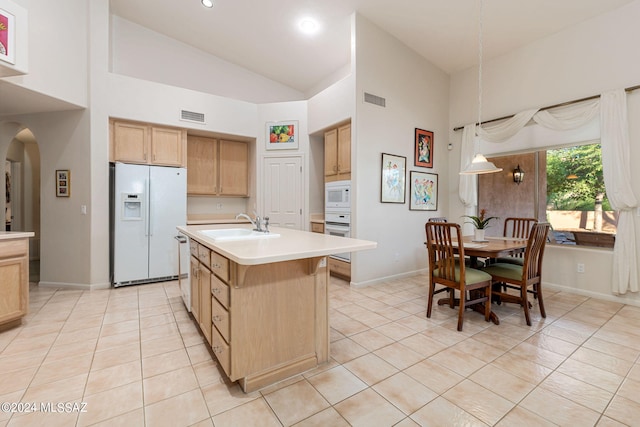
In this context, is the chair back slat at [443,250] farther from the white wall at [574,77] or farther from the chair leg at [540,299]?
the white wall at [574,77]

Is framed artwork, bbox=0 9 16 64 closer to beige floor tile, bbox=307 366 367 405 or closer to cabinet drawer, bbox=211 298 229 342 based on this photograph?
cabinet drawer, bbox=211 298 229 342

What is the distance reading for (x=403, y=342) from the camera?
2352 millimetres

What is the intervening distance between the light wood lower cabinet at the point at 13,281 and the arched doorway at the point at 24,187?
11.7 feet

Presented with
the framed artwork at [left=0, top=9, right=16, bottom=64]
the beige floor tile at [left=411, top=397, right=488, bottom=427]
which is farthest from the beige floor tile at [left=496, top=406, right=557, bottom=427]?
the framed artwork at [left=0, top=9, right=16, bottom=64]

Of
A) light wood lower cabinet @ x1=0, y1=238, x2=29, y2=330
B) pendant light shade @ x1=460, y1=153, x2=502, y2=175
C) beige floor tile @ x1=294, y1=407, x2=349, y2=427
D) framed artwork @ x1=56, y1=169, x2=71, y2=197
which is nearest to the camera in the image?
beige floor tile @ x1=294, y1=407, x2=349, y2=427

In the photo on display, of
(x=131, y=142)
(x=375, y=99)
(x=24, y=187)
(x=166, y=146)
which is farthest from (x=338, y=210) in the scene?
(x=24, y=187)

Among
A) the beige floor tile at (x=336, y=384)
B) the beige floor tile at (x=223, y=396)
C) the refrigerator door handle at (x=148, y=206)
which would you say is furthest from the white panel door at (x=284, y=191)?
the beige floor tile at (x=223, y=396)

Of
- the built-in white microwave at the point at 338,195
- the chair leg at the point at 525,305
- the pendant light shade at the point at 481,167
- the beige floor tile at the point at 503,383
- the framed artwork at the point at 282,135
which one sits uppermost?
the framed artwork at the point at 282,135

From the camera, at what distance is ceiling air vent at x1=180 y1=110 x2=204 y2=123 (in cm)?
438

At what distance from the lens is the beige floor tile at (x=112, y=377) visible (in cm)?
175

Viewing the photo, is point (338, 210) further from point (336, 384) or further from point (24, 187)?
point (24, 187)

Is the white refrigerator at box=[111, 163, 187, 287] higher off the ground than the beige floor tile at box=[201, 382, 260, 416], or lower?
higher

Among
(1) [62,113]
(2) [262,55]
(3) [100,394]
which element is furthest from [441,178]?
(1) [62,113]

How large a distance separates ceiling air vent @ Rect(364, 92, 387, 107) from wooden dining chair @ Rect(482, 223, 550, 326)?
2618 mm
